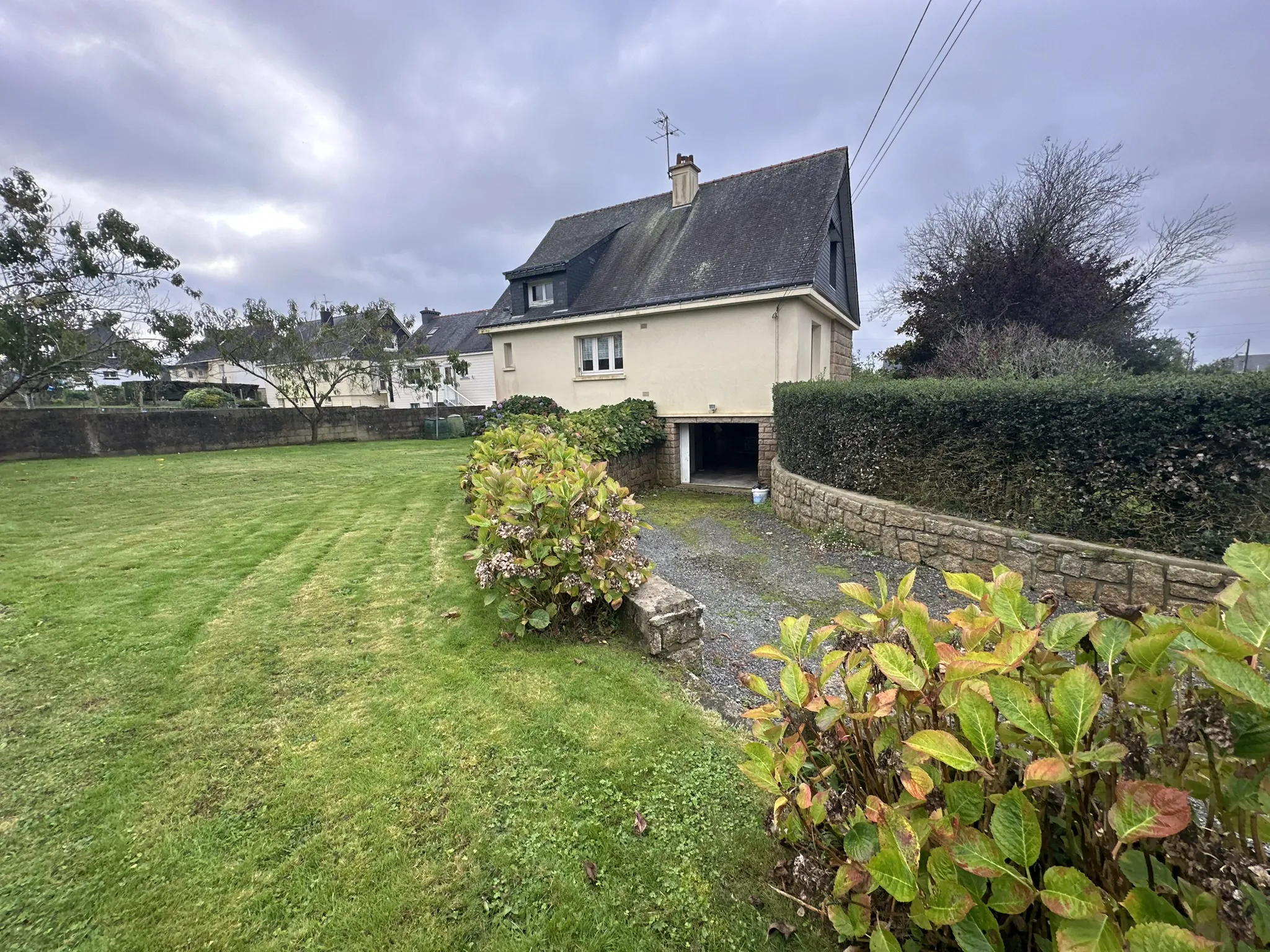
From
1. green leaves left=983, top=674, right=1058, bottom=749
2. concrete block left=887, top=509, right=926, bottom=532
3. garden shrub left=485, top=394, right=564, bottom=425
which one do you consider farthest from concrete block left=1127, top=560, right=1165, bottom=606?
garden shrub left=485, top=394, right=564, bottom=425

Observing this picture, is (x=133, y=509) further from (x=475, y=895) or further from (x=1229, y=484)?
(x=1229, y=484)

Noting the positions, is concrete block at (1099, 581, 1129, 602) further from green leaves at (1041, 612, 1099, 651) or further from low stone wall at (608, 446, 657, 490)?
low stone wall at (608, 446, 657, 490)

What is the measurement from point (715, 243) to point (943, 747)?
1400 cm

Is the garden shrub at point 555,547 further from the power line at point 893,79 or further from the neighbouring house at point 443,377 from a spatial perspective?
the neighbouring house at point 443,377

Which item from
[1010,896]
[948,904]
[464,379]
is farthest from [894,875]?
[464,379]

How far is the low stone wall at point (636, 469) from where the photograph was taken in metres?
10.9

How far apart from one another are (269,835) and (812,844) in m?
2.04

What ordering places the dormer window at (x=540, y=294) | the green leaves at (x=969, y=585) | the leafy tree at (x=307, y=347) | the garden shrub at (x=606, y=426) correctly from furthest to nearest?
1. the leafy tree at (x=307, y=347)
2. the dormer window at (x=540, y=294)
3. the garden shrub at (x=606, y=426)
4. the green leaves at (x=969, y=585)

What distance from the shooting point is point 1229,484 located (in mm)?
4059

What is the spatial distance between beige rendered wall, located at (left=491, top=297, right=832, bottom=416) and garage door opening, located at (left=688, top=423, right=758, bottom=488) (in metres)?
1.27

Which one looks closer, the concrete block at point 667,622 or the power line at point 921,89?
the concrete block at point 667,622

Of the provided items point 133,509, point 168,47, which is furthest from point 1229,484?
point 168,47

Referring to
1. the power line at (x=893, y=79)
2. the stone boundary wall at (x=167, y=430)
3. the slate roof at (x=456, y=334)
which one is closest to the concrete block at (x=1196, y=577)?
the power line at (x=893, y=79)

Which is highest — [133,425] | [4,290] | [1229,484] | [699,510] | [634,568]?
[4,290]
